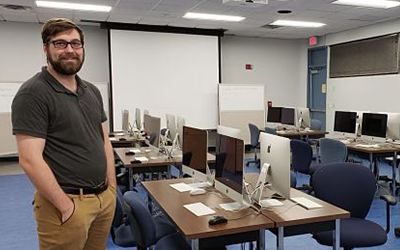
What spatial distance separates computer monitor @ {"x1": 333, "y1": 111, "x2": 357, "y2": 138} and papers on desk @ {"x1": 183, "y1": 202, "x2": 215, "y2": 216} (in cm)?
400

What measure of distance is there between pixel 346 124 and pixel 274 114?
2.52 m

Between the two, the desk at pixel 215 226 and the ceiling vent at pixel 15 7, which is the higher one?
the ceiling vent at pixel 15 7

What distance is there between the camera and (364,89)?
26.1 ft

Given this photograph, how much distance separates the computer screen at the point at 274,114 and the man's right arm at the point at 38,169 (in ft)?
22.4

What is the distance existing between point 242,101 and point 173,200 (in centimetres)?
646

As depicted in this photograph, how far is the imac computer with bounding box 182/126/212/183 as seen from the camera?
8.98ft

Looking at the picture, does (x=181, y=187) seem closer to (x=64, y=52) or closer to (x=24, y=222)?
(x=64, y=52)

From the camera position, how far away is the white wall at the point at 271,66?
9.24m

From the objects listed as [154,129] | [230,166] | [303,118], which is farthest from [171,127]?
[303,118]

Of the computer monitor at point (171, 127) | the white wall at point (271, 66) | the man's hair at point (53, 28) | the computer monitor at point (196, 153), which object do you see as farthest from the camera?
the white wall at point (271, 66)

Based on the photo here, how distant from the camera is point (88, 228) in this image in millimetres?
1738

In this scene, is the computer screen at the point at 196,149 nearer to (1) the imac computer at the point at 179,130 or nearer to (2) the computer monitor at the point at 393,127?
(1) the imac computer at the point at 179,130

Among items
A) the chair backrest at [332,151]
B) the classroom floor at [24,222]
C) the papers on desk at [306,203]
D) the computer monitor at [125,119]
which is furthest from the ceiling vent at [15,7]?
the papers on desk at [306,203]

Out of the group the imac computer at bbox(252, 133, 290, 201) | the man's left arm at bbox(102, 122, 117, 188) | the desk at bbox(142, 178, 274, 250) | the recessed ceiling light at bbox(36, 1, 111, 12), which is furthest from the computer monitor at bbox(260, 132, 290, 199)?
the recessed ceiling light at bbox(36, 1, 111, 12)
